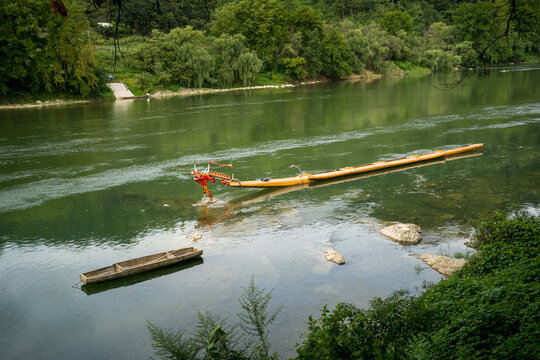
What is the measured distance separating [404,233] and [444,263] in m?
2.31

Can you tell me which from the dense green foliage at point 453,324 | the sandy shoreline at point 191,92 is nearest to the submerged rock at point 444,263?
the dense green foliage at point 453,324

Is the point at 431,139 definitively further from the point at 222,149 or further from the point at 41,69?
the point at 41,69

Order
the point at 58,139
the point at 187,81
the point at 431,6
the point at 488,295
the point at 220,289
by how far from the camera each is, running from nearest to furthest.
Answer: the point at 488,295, the point at 220,289, the point at 58,139, the point at 187,81, the point at 431,6

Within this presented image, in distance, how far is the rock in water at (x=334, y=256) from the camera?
1309 centimetres

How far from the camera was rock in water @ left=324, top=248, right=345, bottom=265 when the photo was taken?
13085 mm

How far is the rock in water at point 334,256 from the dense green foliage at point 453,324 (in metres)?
4.38

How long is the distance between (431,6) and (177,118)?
312ft

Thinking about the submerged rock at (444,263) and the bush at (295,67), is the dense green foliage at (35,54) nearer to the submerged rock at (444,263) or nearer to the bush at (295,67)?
the bush at (295,67)

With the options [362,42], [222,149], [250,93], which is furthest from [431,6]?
[222,149]

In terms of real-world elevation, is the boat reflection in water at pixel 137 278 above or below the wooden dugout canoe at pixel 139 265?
below

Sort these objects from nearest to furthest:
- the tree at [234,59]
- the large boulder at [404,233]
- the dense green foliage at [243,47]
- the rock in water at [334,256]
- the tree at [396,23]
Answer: the rock in water at [334,256]
the large boulder at [404,233]
the dense green foliage at [243,47]
the tree at [234,59]
the tree at [396,23]

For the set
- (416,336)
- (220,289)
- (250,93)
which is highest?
(250,93)

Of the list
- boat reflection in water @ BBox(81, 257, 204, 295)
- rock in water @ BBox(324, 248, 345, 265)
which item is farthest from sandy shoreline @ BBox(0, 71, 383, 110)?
rock in water @ BBox(324, 248, 345, 265)

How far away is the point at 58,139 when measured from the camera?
1332 inches
